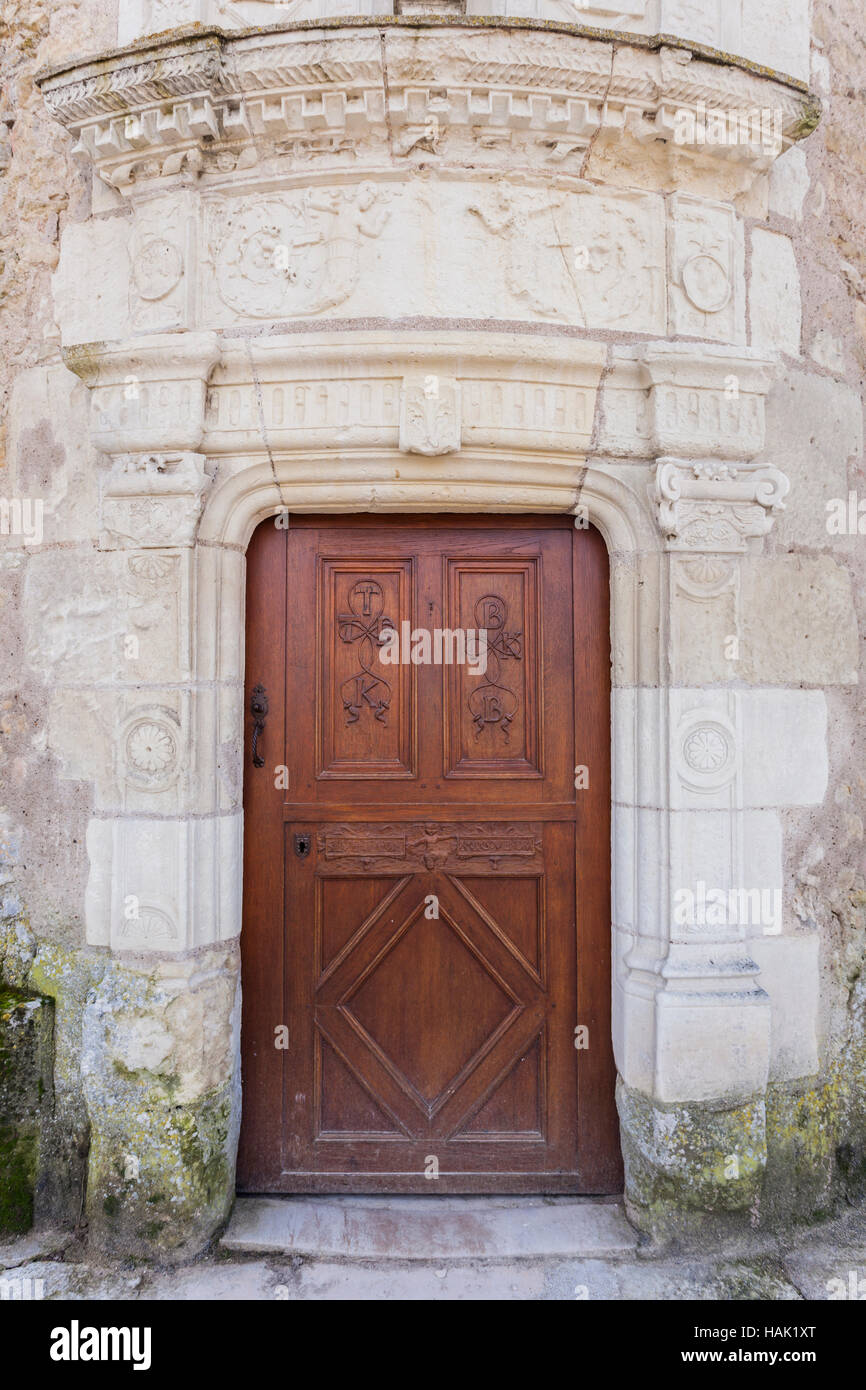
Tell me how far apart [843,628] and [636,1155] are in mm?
1820

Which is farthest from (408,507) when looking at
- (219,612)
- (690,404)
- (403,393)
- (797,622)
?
(797,622)

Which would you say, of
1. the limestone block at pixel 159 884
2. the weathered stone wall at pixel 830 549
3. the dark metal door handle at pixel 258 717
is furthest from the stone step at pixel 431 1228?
the dark metal door handle at pixel 258 717

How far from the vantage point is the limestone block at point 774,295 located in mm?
2676

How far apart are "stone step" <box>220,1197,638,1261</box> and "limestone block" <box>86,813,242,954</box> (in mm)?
886

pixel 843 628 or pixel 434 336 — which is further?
pixel 843 628

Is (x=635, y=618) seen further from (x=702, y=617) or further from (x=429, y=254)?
(x=429, y=254)

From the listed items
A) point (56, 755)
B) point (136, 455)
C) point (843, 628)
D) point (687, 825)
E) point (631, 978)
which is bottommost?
point (631, 978)

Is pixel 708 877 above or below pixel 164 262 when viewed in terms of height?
below

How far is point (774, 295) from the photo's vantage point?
106 inches

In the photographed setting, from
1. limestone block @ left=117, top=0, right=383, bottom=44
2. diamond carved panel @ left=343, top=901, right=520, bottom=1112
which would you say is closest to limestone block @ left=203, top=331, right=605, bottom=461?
limestone block @ left=117, top=0, right=383, bottom=44

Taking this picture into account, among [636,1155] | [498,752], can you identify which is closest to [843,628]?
[498,752]

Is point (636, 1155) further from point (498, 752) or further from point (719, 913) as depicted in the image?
point (498, 752)

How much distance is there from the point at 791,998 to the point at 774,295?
7.55 ft

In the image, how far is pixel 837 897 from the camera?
108 inches
